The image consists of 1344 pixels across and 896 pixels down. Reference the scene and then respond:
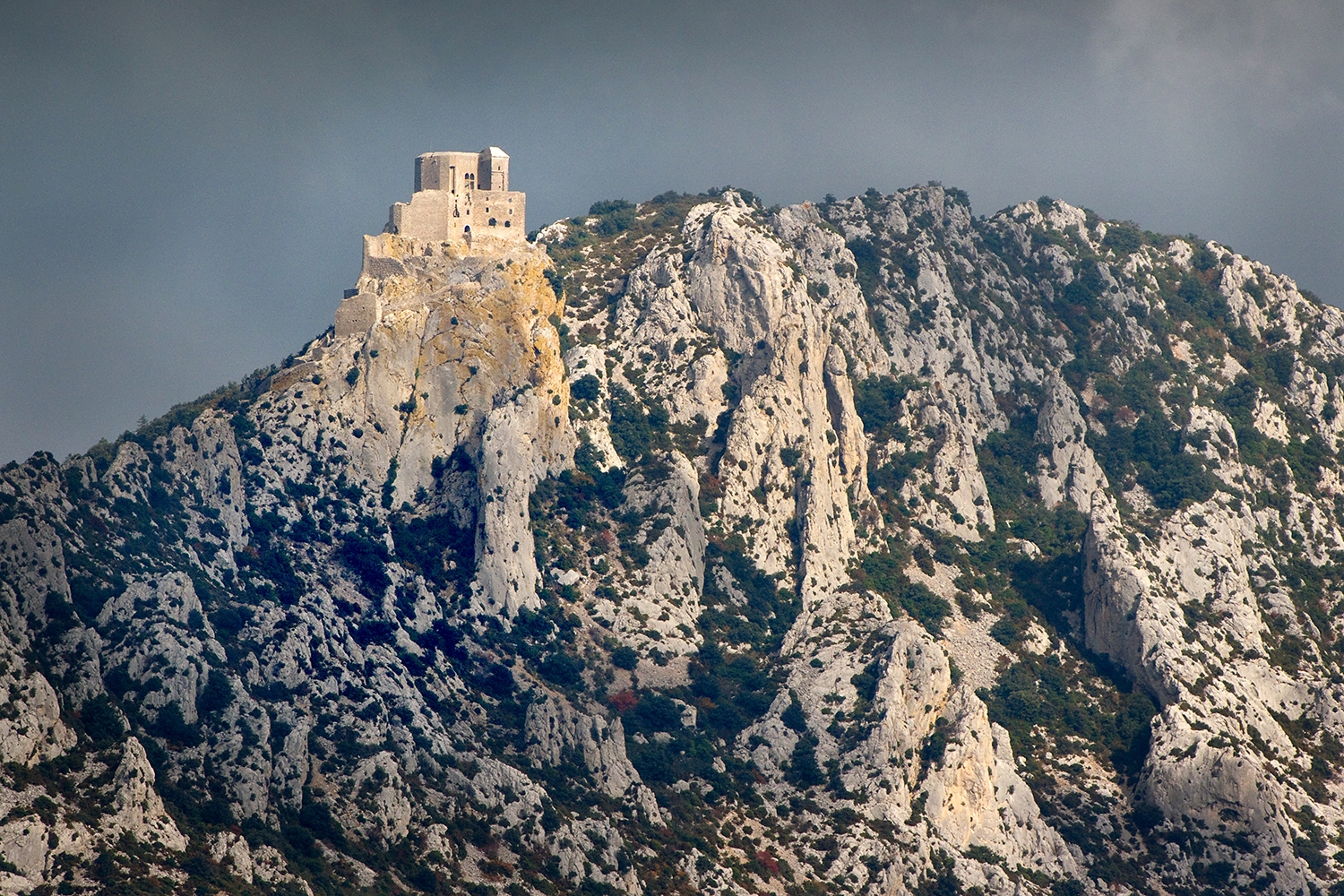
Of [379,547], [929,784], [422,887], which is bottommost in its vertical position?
[422,887]

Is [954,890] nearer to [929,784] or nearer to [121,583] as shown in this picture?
[929,784]

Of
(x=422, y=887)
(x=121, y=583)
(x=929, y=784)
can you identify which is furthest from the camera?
(x=929, y=784)

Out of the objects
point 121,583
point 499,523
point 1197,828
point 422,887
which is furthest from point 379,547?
point 1197,828

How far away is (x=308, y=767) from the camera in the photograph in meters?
172

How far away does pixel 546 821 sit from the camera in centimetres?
17562

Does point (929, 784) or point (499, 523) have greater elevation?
point (499, 523)

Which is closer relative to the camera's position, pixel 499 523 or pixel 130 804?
pixel 130 804

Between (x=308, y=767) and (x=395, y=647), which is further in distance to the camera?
(x=395, y=647)

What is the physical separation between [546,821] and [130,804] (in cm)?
3089

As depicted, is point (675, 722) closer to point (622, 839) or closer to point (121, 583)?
point (622, 839)

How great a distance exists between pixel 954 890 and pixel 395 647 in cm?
4391

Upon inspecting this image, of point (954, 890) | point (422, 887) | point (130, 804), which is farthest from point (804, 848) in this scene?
point (130, 804)

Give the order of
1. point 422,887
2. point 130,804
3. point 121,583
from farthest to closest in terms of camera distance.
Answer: point 121,583 < point 422,887 < point 130,804

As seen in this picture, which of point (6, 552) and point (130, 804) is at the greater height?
point (6, 552)
